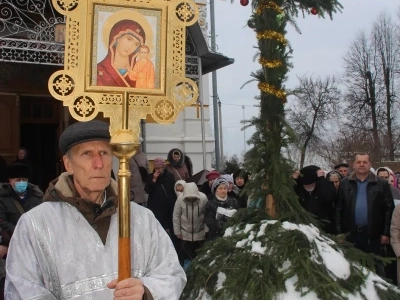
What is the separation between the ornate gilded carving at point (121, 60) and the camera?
2.46 meters

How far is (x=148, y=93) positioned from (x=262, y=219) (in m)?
1.68

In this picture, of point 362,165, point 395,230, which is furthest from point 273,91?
point 395,230

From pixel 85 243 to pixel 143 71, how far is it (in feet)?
2.66

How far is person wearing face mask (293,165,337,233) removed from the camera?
6.25 metres

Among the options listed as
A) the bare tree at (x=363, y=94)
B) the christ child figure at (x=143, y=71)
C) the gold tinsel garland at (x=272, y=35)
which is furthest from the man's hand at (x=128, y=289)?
the bare tree at (x=363, y=94)

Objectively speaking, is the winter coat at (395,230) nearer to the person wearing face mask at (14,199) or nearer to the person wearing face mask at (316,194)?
the person wearing face mask at (316,194)

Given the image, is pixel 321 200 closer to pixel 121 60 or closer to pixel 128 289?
pixel 121 60

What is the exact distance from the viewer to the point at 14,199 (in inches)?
208

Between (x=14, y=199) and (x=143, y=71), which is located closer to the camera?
(x=143, y=71)

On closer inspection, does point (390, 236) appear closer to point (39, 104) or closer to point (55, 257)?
point (55, 257)

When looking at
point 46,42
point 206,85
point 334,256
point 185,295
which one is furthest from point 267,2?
point 206,85

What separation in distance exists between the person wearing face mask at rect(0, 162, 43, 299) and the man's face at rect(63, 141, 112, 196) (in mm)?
2774

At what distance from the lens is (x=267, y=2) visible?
13.6 ft

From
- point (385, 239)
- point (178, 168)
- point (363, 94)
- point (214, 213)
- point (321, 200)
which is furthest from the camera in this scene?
point (363, 94)
